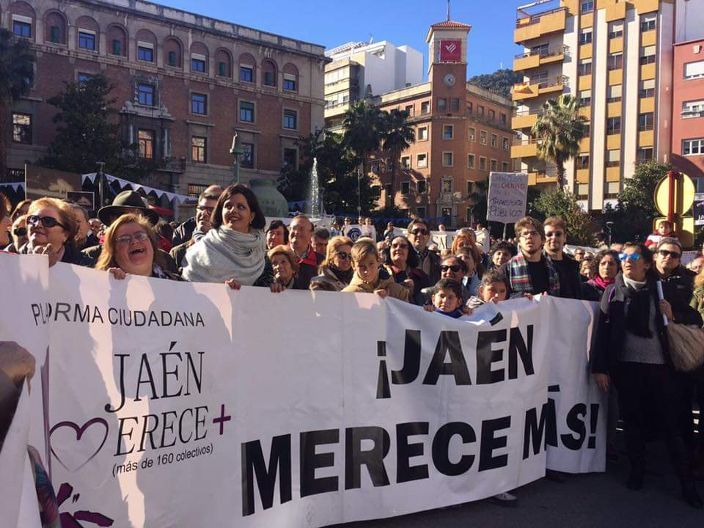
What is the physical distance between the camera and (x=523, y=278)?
5488mm

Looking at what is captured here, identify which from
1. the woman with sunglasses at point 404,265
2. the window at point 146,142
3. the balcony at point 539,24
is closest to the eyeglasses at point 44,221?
the woman with sunglasses at point 404,265

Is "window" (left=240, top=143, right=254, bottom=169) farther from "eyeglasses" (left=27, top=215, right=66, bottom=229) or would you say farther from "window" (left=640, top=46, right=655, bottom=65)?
"eyeglasses" (left=27, top=215, right=66, bottom=229)

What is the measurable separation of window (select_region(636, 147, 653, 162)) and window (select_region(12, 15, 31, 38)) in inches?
1744

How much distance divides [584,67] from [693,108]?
10.2 metres

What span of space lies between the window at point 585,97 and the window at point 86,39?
37871mm

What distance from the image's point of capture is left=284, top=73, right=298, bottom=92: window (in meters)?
53.2

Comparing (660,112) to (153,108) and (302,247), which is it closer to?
(153,108)

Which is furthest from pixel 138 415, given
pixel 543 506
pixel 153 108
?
pixel 153 108

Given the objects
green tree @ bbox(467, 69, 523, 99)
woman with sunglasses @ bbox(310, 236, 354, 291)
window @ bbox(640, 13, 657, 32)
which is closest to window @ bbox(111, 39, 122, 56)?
window @ bbox(640, 13, 657, 32)

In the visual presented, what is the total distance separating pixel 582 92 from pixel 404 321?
56154mm

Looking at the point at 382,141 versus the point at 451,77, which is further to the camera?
the point at 451,77

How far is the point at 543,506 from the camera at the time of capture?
441cm

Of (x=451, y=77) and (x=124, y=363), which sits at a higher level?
(x=451, y=77)

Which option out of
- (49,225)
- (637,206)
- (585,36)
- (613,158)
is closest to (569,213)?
(637,206)
